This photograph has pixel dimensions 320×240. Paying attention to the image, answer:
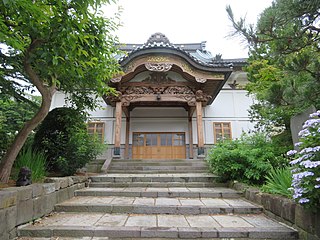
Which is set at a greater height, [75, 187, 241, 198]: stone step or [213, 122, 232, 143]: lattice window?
[213, 122, 232, 143]: lattice window

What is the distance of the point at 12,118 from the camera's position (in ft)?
19.5

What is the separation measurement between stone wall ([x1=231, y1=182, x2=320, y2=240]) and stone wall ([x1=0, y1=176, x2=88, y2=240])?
3.60m

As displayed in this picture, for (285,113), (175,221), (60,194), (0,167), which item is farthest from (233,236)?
(285,113)

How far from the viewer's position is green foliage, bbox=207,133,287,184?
440 centimetres

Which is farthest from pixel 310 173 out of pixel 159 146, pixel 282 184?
pixel 159 146

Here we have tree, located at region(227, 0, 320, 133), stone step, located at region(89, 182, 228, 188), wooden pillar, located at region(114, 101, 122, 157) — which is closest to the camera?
tree, located at region(227, 0, 320, 133)

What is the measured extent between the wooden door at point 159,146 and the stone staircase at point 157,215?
17.4 ft

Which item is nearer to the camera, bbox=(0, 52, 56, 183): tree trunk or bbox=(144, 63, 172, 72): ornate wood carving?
bbox=(0, 52, 56, 183): tree trunk

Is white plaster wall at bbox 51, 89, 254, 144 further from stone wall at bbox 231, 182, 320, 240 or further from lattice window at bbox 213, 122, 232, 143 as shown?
stone wall at bbox 231, 182, 320, 240

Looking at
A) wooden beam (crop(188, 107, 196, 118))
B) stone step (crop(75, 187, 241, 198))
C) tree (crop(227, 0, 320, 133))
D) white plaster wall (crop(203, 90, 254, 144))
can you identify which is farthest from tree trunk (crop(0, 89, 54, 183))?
white plaster wall (crop(203, 90, 254, 144))

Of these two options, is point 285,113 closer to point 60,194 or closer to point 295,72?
point 295,72

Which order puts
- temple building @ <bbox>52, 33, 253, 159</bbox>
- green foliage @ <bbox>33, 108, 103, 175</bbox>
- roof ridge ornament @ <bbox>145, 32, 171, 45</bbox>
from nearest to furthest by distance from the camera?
green foliage @ <bbox>33, 108, 103, 175</bbox> → temple building @ <bbox>52, 33, 253, 159</bbox> → roof ridge ornament @ <bbox>145, 32, 171, 45</bbox>

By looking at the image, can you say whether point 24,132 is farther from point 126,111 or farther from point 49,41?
point 126,111

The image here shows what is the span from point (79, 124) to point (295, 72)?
4833mm
